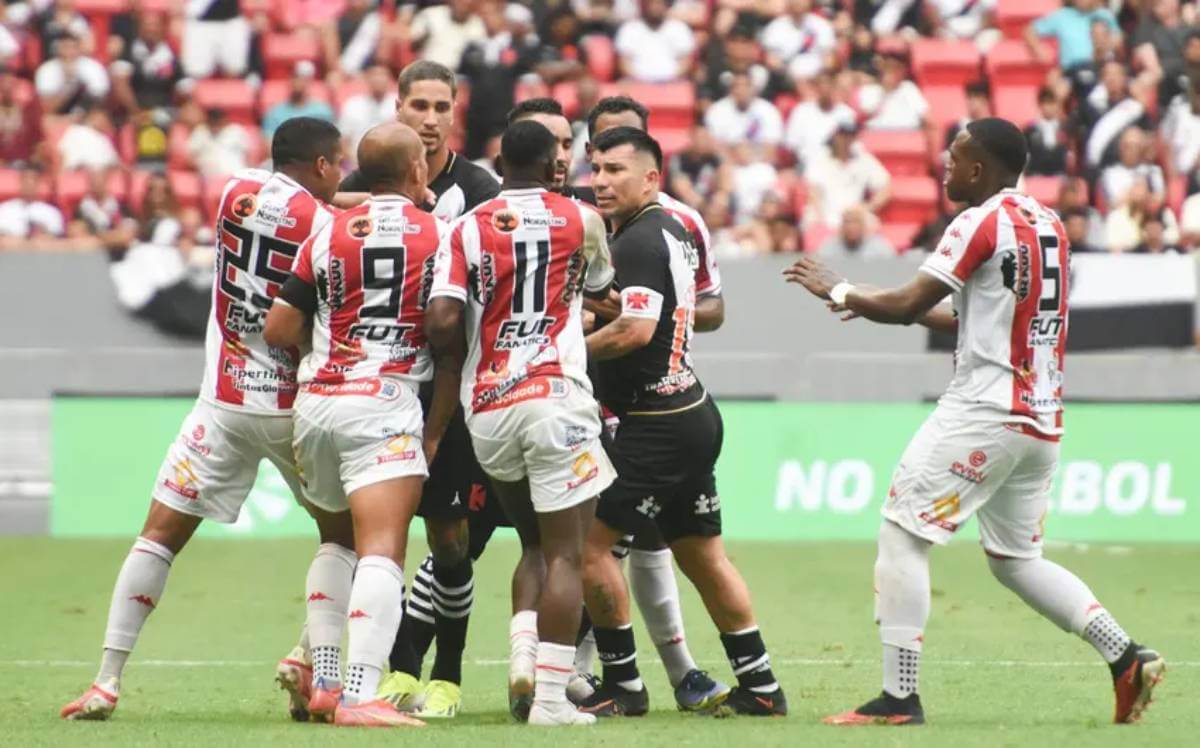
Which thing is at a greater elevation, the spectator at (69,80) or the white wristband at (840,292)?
the spectator at (69,80)

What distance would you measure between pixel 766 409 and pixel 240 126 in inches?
282

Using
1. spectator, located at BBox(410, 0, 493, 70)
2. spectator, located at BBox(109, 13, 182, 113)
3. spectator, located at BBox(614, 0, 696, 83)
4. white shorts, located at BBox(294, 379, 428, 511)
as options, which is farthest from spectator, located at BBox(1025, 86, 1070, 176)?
white shorts, located at BBox(294, 379, 428, 511)

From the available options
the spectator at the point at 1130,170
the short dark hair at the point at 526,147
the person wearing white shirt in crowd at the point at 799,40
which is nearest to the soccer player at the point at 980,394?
the short dark hair at the point at 526,147

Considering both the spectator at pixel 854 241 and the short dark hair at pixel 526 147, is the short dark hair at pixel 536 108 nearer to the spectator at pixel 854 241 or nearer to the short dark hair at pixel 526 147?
the short dark hair at pixel 526 147

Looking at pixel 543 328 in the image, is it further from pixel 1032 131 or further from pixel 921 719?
pixel 1032 131

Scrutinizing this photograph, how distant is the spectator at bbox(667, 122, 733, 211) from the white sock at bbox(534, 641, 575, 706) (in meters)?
11.7

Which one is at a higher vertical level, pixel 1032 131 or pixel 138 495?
pixel 1032 131

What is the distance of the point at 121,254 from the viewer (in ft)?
57.1

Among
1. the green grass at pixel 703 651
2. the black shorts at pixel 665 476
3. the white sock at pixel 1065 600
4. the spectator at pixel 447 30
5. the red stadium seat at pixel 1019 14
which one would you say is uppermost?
the red stadium seat at pixel 1019 14

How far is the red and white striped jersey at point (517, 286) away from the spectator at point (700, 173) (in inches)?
448

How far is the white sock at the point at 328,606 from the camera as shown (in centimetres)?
812

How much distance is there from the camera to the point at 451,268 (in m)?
7.79

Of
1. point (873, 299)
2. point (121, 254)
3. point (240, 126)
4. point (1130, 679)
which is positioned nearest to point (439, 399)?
point (873, 299)

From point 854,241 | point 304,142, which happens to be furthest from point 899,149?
point 304,142
